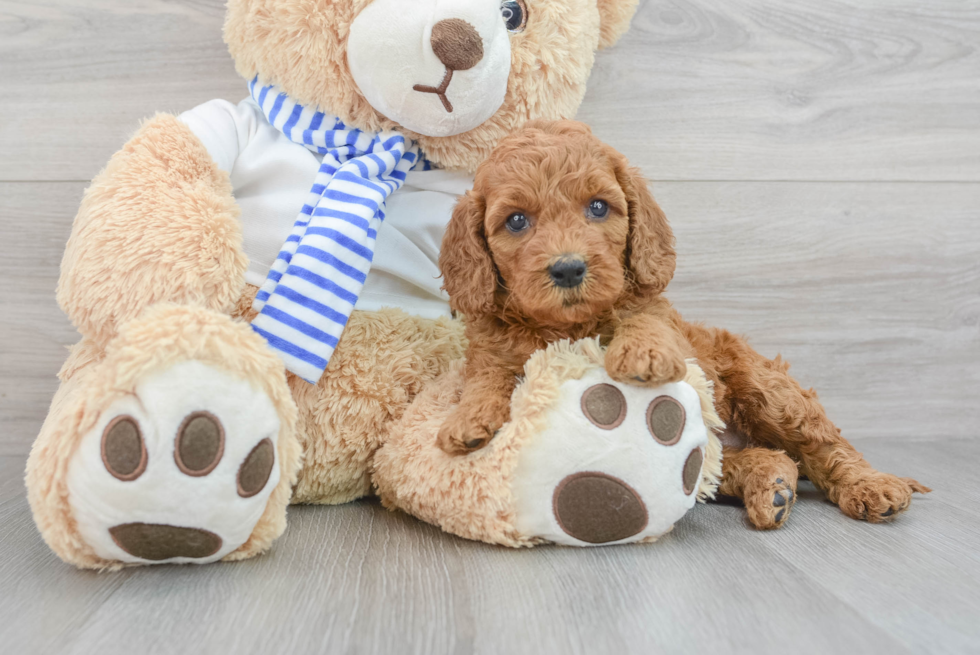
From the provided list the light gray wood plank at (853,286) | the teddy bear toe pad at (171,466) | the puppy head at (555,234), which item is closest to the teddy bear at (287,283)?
the teddy bear toe pad at (171,466)

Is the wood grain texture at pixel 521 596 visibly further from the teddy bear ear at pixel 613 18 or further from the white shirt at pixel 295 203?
the teddy bear ear at pixel 613 18

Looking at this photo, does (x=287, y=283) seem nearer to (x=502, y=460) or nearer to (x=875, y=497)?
(x=502, y=460)

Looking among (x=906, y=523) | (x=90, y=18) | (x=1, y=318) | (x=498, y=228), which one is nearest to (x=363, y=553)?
(x=498, y=228)

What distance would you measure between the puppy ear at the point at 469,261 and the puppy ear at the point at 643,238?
0.19 metres

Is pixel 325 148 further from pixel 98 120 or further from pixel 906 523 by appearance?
pixel 906 523

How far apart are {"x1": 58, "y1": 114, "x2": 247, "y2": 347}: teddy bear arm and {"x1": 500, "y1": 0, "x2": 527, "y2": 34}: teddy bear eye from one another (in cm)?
51

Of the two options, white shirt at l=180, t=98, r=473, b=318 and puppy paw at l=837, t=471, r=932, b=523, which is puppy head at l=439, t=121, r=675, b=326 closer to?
white shirt at l=180, t=98, r=473, b=318

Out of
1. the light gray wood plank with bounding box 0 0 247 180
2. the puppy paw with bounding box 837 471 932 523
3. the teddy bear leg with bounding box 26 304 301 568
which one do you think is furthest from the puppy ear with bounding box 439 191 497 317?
the light gray wood plank with bounding box 0 0 247 180

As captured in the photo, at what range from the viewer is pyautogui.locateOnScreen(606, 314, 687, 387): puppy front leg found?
2.74 feet

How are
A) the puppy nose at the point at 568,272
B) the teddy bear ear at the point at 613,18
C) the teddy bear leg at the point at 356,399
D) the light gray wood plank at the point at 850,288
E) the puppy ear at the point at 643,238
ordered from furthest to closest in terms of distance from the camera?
the light gray wood plank at the point at 850,288
the teddy bear ear at the point at 613,18
the teddy bear leg at the point at 356,399
the puppy ear at the point at 643,238
the puppy nose at the point at 568,272

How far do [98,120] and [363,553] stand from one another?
1.06 meters

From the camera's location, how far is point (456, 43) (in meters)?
0.96

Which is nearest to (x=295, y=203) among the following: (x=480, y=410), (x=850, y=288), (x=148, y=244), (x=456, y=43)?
(x=148, y=244)

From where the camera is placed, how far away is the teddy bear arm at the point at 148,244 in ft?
3.01
